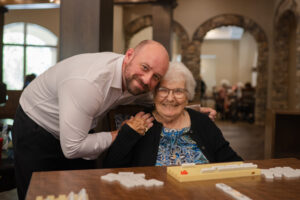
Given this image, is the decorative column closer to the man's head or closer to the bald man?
the bald man

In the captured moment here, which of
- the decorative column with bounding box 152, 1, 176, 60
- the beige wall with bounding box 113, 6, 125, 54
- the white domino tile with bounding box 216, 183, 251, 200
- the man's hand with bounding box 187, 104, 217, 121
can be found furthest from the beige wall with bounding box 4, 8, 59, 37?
the white domino tile with bounding box 216, 183, 251, 200

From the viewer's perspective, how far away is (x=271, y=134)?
4.12 m

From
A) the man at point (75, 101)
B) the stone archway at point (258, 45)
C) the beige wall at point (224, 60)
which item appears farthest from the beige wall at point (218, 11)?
the man at point (75, 101)

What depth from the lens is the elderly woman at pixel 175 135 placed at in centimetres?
207

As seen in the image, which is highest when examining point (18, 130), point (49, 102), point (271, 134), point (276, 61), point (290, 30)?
point (290, 30)

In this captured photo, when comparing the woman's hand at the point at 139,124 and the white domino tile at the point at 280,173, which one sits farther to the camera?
the woman's hand at the point at 139,124

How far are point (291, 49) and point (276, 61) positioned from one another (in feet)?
1.94

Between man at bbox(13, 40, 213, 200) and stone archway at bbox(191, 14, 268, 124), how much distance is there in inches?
396

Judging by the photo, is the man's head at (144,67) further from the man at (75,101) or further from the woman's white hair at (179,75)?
the woman's white hair at (179,75)

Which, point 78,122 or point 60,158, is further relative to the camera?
point 60,158

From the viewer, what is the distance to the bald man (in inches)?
65.5

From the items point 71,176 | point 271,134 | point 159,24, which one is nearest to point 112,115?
point 71,176

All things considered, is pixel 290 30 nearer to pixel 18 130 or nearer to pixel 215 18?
pixel 215 18

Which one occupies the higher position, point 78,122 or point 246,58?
point 246,58
